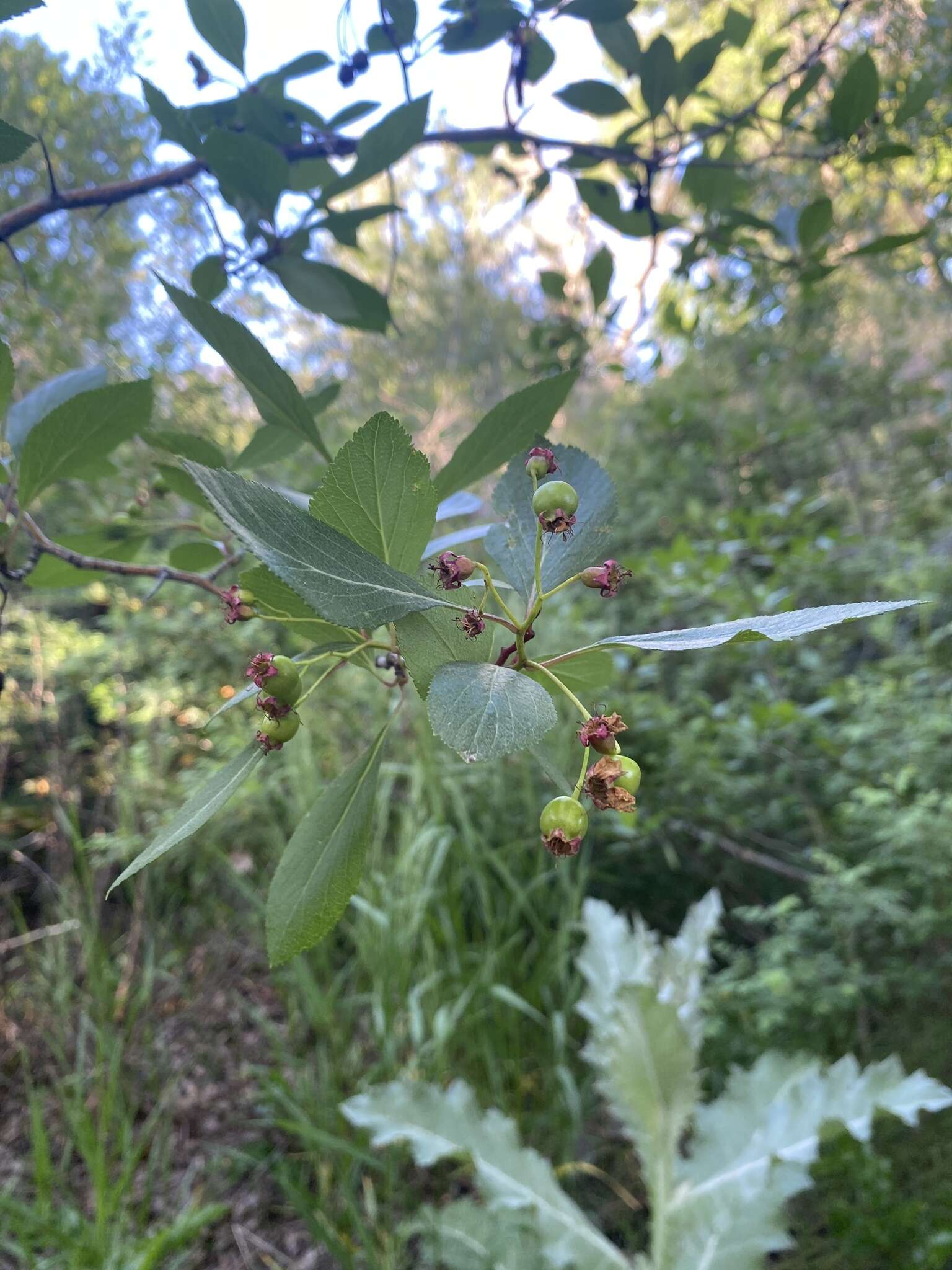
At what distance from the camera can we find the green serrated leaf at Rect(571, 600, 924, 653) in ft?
0.77

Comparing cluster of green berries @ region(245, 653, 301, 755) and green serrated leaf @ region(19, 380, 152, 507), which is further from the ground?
green serrated leaf @ region(19, 380, 152, 507)

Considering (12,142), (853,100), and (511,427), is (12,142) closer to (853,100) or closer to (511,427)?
(511,427)

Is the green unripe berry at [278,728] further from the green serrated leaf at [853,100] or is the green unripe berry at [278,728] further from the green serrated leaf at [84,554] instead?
the green serrated leaf at [853,100]

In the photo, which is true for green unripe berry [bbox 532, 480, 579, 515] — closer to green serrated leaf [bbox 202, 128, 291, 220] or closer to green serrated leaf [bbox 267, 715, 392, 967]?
green serrated leaf [bbox 267, 715, 392, 967]

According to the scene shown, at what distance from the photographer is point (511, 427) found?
412 mm

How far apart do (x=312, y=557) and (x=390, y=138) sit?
496 mm

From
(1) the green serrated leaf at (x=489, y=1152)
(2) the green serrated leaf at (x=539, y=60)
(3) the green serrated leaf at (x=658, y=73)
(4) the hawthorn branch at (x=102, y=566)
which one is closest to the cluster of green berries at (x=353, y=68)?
(2) the green serrated leaf at (x=539, y=60)

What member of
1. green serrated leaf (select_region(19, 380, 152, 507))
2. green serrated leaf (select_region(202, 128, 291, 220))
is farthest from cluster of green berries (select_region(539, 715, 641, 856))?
green serrated leaf (select_region(202, 128, 291, 220))

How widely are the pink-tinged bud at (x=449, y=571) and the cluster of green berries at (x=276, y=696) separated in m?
0.07

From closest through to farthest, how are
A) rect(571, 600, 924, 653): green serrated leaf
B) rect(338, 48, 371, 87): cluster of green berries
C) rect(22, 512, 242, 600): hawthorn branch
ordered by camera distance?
1. rect(571, 600, 924, 653): green serrated leaf
2. rect(22, 512, 242, 600): hawthorn branch
3. rect(338, 48, 371, 87): cluster of green berries

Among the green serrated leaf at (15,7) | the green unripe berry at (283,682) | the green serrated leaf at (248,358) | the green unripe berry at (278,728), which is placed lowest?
the green unripe berry at (278,728)

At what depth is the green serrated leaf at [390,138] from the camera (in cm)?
57

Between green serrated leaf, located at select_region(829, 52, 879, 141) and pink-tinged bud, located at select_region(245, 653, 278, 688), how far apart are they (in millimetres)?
831

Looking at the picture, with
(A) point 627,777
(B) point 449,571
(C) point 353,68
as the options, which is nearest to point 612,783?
(A) point 627,777
